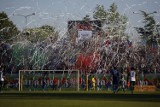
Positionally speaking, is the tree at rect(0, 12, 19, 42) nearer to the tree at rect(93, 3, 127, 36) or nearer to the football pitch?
the tree at rect(93, 3, 127, 36)

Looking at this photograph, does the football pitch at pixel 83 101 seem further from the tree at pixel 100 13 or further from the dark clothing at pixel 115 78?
the tree at pixel 100 13

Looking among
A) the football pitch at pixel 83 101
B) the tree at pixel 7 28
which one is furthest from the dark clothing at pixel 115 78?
the tree at pixel 7 28

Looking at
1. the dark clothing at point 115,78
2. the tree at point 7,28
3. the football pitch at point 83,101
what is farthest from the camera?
the tree at point 7,28

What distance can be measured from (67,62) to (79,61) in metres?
7.88

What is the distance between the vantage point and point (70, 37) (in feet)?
297

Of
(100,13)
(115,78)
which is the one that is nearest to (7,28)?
(100,13)

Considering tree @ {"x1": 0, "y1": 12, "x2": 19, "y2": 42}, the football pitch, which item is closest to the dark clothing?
the football pitch

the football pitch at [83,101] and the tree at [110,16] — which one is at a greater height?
the tree at [110,16]

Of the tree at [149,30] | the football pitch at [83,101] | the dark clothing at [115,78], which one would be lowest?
the football pitch at [83,101]

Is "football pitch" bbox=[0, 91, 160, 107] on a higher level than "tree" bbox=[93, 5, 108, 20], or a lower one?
lower

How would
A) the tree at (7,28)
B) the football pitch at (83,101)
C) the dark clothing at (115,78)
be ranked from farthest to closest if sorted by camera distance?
1. the tree at (7,28)
2. the dark clothing at (115,78)
3. the football pitch at (83,101)

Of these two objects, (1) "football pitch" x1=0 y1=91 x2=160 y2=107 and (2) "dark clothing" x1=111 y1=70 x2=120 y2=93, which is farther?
(2) "dark clothing" x1=111 y1=70 x2=120 y2=93

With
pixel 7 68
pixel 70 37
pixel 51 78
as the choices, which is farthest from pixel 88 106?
pixel 70 37

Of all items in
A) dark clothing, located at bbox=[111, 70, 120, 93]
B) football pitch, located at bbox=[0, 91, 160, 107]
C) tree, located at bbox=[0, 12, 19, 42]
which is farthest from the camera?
tree, located at bbox=[0, 12, 19, 42]
